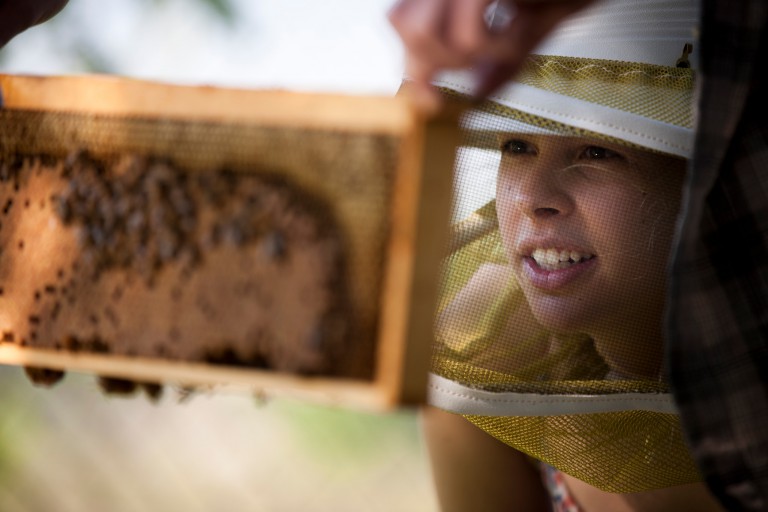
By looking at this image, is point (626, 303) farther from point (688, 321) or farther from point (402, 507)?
point (402, 507)

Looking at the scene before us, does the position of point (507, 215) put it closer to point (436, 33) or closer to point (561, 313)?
point (561, 313)

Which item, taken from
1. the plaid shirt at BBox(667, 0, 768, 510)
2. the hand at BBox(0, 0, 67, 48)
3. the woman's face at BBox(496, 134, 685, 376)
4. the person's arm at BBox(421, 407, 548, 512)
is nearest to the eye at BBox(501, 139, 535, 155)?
the woman's face at BBox(496, 134, 685, 376)

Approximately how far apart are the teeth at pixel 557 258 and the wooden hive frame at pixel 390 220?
41 centimetres

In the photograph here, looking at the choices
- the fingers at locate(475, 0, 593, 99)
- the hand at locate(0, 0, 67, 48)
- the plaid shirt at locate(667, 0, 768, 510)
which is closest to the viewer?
the fingers at locate(475, 0, 593, 99)

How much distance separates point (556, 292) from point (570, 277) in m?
0.03

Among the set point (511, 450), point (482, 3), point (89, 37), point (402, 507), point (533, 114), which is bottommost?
point (402, 507)

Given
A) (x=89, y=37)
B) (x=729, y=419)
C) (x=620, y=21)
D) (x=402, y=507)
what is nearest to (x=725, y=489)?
(x=729, y=419)

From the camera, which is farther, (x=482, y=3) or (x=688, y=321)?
(x=688, y=321)

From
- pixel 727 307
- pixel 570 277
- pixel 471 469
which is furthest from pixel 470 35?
pixel 471 469

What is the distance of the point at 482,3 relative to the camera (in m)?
0.55

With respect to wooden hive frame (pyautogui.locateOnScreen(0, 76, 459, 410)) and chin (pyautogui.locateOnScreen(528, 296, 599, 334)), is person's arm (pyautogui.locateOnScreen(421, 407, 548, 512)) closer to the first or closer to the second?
chin (pyautogui.locateOnScreen(528, 296, 599, 334))

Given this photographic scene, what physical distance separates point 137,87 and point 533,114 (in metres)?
0.48

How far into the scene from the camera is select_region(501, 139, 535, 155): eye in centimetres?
95

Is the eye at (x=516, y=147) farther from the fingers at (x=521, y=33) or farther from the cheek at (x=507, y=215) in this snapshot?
the fingers at (x=521, y=33)
